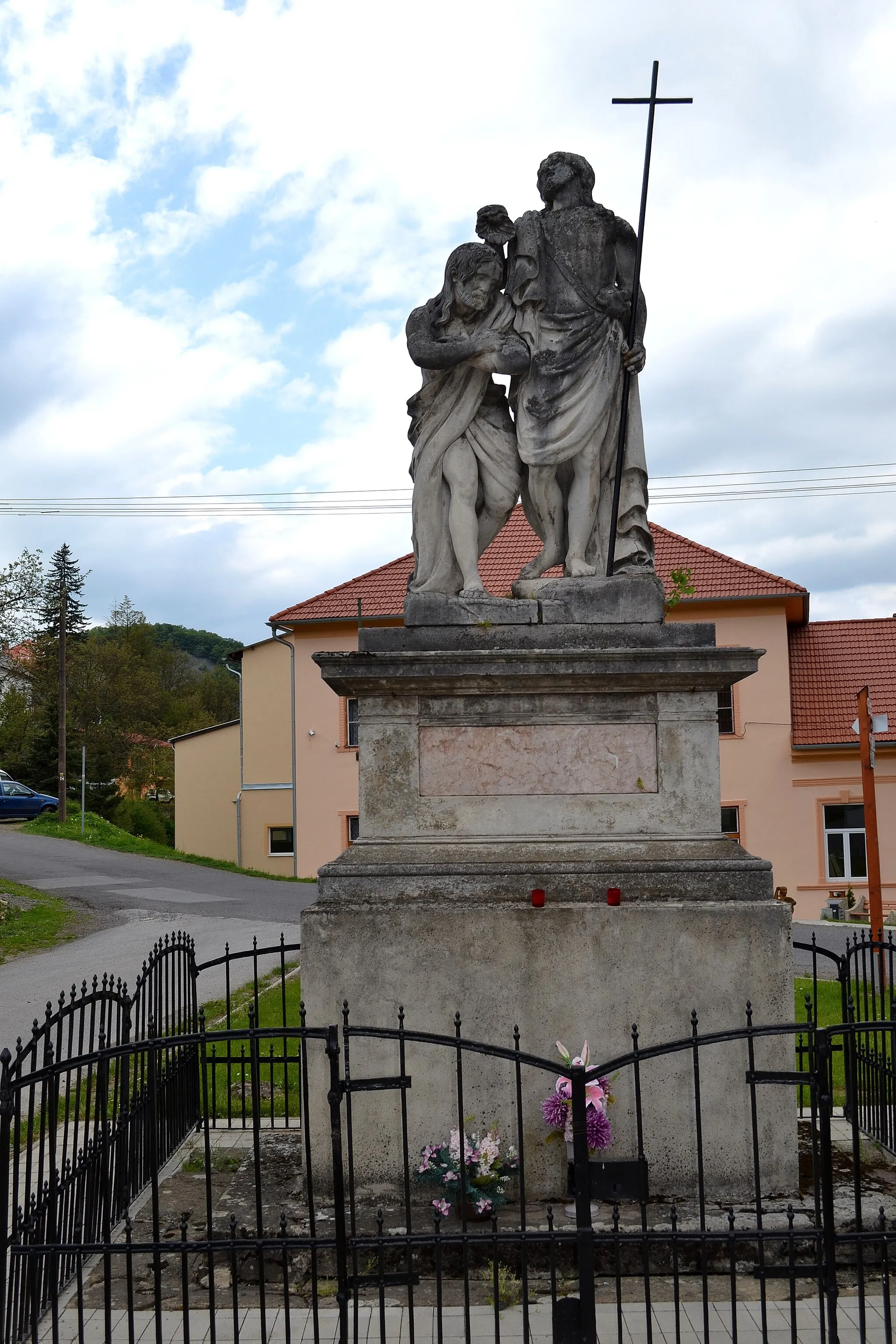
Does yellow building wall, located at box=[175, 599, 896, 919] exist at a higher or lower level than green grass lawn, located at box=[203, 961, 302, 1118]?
higher

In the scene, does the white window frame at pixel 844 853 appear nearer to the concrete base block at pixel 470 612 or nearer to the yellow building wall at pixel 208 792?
the yellow building wall at pixel 208 792

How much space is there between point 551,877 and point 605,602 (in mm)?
1426

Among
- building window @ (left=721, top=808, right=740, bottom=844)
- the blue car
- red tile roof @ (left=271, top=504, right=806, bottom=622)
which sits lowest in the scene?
building window @ (left=721, top=808, right=740, bottom=844)

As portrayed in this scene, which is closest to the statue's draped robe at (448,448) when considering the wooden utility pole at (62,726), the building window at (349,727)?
the building window at (349,727)

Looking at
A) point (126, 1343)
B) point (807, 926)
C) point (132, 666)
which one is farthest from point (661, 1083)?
point (132, 666)

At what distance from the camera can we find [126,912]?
65.9 feet

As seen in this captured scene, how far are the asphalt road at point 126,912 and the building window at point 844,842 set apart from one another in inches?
451

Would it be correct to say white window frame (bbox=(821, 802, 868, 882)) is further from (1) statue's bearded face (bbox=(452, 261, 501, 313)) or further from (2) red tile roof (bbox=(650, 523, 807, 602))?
(1) statue's bearded face (bbox=(452, 261, 501, 313))

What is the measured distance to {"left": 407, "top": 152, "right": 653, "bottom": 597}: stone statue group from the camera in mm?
6062

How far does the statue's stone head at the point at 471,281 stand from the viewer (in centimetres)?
605

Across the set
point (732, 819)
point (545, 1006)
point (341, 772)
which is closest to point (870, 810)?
point (545, 1006)

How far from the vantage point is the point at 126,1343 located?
4266 millimetres

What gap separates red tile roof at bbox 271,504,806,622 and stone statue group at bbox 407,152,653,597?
705 inches

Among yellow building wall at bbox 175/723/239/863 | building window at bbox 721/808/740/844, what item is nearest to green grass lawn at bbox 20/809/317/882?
yellow building wall at bbox 175/723/239/863
